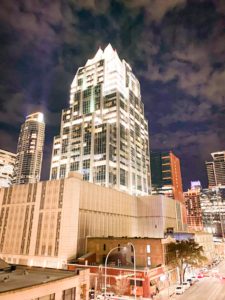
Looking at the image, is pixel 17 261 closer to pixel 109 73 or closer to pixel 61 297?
pixel 61 297

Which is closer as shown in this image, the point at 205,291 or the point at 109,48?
the point at 205,291

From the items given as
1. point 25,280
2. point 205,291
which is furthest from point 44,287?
point 205,291

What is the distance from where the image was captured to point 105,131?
493ft

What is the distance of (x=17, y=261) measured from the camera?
7944 cm

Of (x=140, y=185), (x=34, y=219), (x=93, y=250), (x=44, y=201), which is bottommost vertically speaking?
(x=93, y=250)

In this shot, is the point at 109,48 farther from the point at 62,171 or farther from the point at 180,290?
the point at 180,290

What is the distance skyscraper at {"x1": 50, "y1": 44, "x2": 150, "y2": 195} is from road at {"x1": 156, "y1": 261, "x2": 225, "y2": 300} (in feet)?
255

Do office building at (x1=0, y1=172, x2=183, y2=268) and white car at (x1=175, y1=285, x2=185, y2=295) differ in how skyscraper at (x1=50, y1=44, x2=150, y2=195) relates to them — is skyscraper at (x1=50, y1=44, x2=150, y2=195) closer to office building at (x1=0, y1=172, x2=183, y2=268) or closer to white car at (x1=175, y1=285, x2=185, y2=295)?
office building at (x1=0, y1=172, x2=183, y2=268)

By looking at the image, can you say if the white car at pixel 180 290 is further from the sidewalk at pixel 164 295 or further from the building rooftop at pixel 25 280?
the building rooftop at pixel 25 280

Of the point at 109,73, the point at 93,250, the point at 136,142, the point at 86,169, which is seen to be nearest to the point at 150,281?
the point at 93,250

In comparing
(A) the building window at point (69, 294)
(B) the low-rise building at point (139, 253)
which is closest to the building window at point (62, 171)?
(B) the low-rise building at point (139, 253)

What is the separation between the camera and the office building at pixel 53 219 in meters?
76.0

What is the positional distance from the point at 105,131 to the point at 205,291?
105919mm

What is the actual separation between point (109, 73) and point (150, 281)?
146265 millimetres
